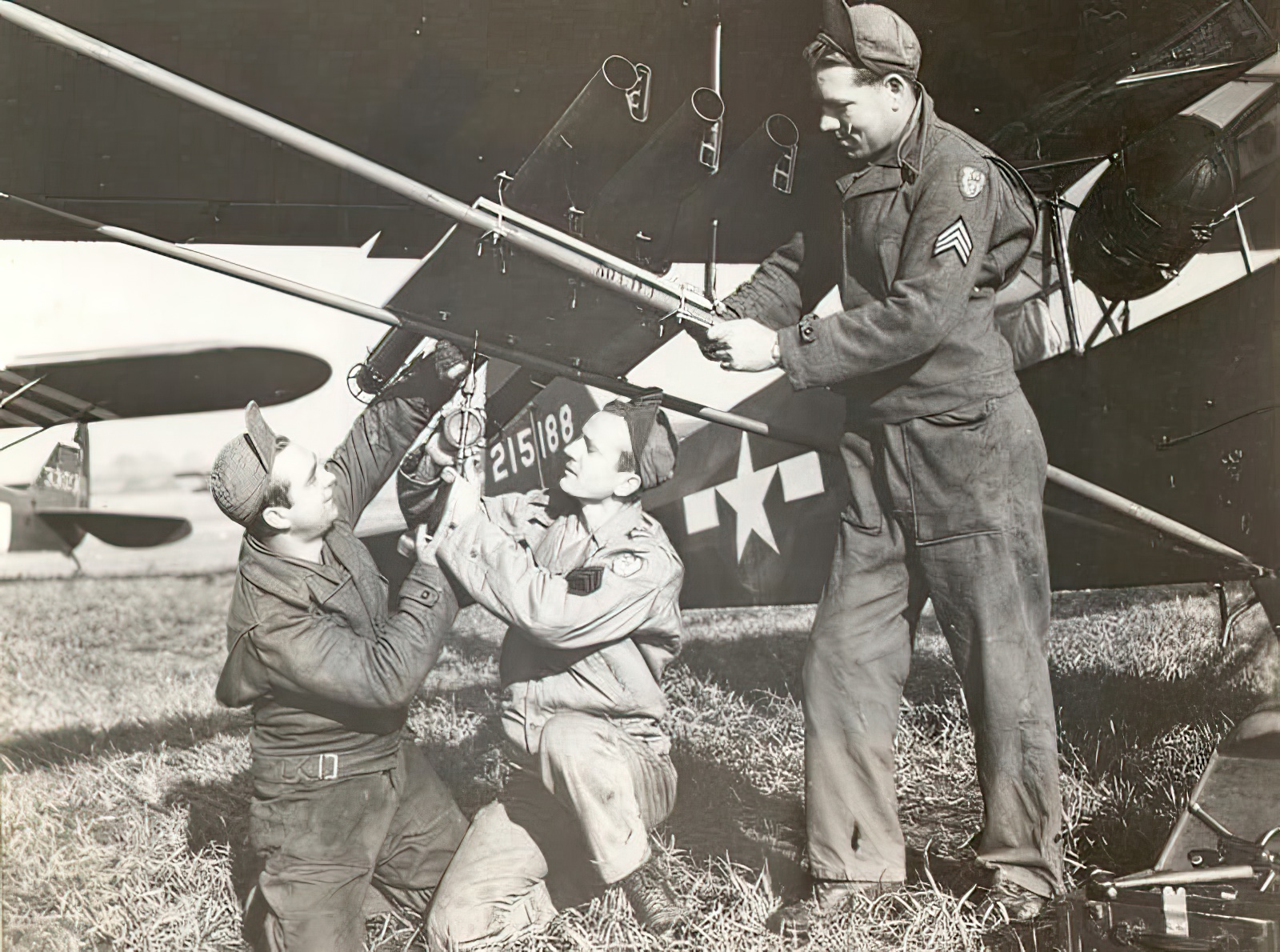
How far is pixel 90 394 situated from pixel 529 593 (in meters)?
1.39

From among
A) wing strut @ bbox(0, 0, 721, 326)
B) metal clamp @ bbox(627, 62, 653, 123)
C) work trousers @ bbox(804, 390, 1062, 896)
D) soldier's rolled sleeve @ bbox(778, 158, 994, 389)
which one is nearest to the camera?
wing strut @ bbox(0, 0, 721, 326)

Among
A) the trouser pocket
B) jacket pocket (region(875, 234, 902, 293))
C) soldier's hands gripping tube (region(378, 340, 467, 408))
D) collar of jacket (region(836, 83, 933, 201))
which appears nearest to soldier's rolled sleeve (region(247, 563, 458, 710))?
soldier's hands gripping tube (region(378, 340, 467, 408))

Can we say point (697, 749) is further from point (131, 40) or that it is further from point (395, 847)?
point (131, 40)

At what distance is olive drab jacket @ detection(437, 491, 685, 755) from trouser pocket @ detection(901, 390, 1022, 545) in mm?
726

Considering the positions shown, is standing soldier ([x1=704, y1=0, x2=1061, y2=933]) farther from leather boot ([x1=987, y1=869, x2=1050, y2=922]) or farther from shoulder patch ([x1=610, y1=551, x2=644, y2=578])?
shoulder patch ([x1=610, y1=551, x2=644, y2=578])

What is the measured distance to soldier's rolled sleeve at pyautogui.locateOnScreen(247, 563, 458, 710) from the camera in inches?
107

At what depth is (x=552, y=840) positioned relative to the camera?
2.91 m

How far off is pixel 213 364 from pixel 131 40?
905mm

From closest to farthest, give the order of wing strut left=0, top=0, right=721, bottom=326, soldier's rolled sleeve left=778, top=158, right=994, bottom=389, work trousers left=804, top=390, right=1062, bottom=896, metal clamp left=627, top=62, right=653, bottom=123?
wing strut left=0, top=0, right=721, bottom=326 < soldier's rolled sleeve left=778, top=158, right=994, bottom=389 < work trousers left=804, top=390, right=1062, bottom=896 < metal clamp left=627, top=62, right=653, bottom=123

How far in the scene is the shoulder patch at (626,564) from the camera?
2938 millimetres

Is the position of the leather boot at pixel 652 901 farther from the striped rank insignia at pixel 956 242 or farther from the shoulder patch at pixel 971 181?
the shoulder patch at pixel 971 181

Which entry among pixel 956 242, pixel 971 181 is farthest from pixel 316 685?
pixel 971 181

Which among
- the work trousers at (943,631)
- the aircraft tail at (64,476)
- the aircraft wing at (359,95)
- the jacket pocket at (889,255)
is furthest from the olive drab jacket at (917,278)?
the aircraft tail at (64,476)

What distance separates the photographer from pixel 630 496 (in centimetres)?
302
